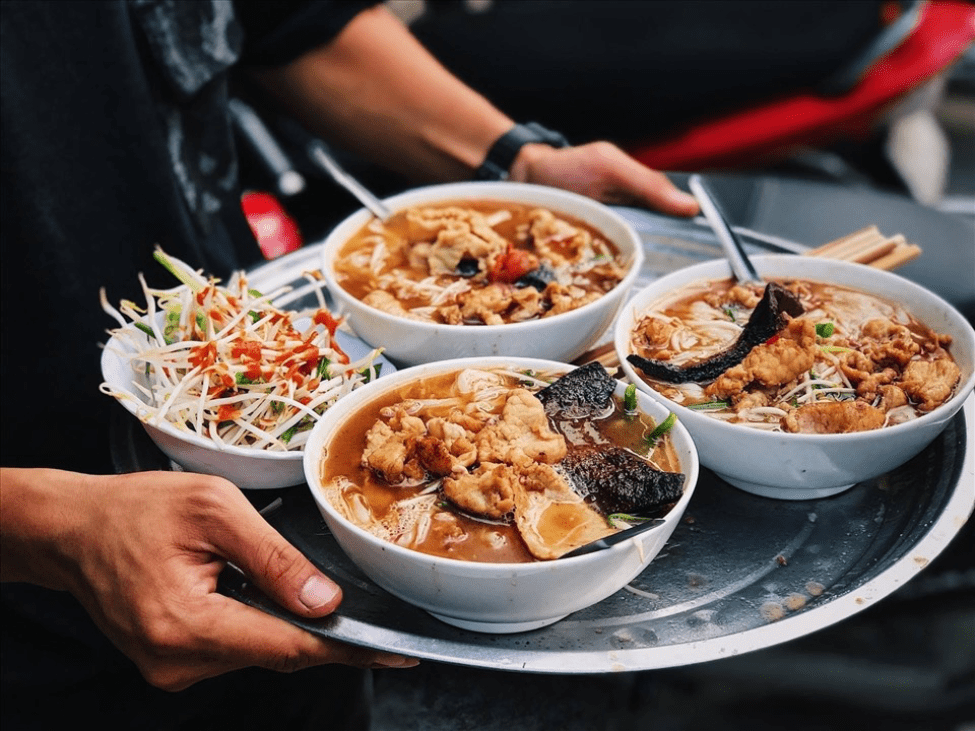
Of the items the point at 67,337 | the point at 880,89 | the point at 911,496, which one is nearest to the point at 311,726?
the point at 67,337

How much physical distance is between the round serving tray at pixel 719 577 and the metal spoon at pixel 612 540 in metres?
0.18

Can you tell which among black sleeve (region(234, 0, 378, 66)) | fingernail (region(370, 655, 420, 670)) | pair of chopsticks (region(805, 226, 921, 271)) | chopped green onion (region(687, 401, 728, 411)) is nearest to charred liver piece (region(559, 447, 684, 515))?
chopped green onion (region(687, 401, 728, 411))

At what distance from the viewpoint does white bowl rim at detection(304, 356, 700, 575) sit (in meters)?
1.38

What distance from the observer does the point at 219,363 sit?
6.45 ft

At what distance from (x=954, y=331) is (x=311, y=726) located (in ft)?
6.07

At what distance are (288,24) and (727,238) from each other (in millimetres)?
1663

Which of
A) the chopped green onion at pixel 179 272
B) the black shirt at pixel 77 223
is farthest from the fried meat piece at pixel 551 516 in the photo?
the black shirt at pixel 77 223

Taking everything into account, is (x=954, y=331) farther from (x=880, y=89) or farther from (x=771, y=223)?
(x=880, y=89)

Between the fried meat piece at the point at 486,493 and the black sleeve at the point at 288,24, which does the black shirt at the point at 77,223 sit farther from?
the fried meat piece at the point at 486,493

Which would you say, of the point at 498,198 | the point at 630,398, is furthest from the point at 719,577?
the point at 498,198

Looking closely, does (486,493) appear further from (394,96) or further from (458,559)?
(394,96)

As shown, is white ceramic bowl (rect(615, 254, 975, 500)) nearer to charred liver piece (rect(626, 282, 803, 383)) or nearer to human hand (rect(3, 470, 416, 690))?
charred liver piece (rect(626, 282, 803, 383))

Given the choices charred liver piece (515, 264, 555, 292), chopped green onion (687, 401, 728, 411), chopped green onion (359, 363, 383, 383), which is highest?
charred liver piece (515, 264, 555, 292)

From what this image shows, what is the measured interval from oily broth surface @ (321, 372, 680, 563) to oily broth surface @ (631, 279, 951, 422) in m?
0.20
